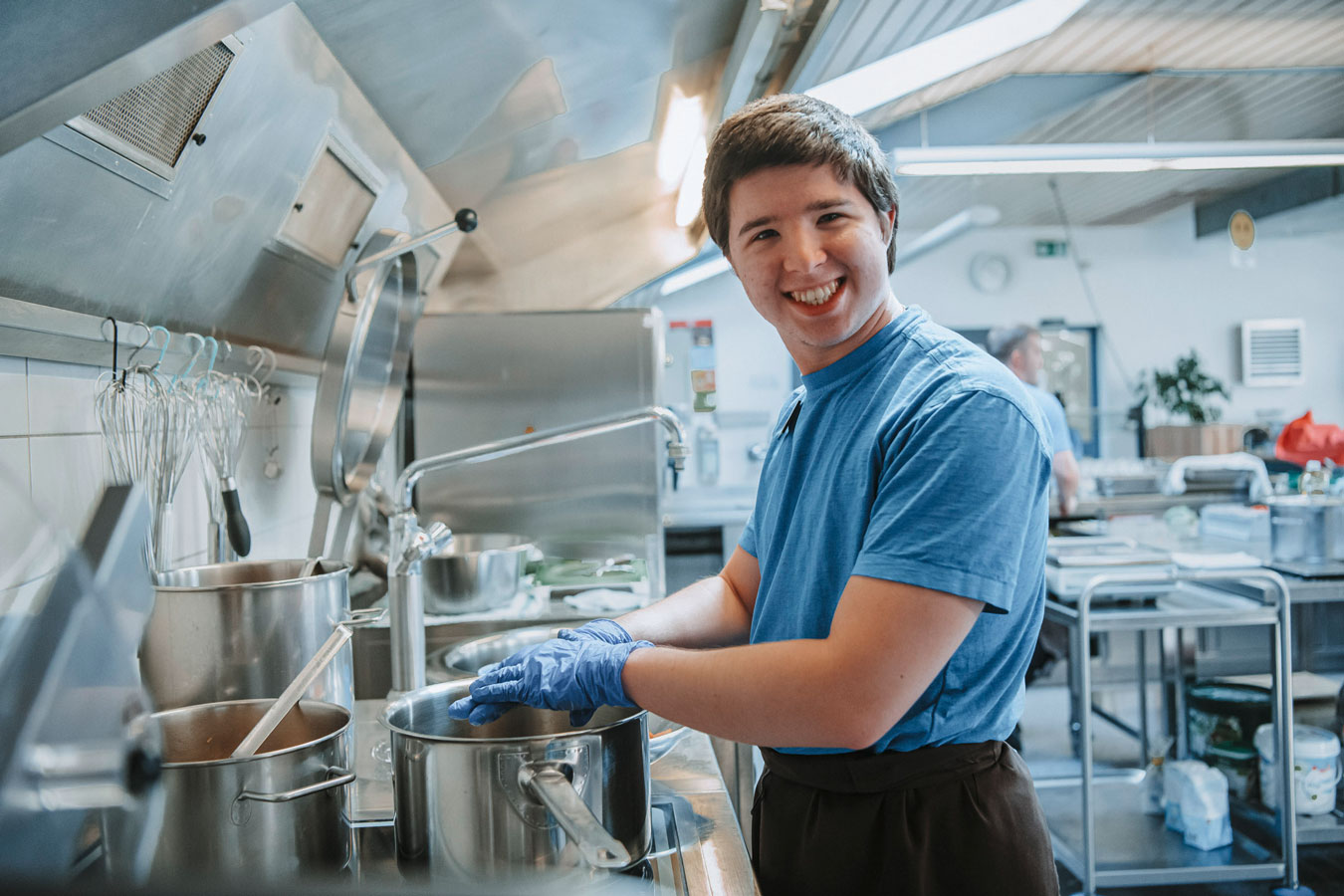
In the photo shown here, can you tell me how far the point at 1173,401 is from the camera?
7891 mm

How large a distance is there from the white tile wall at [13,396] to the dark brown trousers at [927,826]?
0.97 meters

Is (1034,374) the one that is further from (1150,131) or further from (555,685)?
(555,685)

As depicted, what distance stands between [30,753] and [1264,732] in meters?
3.36

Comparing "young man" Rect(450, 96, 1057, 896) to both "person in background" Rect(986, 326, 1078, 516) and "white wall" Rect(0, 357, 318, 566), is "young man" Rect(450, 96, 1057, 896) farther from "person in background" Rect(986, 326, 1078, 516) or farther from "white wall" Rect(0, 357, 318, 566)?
"person in background" Rect(986, 326, 1078, 516)

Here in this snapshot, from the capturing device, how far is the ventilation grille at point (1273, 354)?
27.3 ft

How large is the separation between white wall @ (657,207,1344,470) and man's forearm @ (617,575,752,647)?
22.7 feet

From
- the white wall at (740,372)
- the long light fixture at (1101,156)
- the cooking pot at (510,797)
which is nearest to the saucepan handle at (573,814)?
the cooking pot at (510,797)

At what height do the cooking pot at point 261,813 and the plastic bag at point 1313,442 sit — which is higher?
the plastic bag at point 1313,442

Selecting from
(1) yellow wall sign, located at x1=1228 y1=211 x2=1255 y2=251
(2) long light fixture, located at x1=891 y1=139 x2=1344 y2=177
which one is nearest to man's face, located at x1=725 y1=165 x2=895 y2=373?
(2) long light fixture, located at x1=891 y1=139 x2=1344 y2=177

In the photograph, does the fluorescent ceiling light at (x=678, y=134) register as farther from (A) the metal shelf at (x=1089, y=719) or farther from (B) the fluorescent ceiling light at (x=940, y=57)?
(A) the metal shelf at (x=1089, y=719)

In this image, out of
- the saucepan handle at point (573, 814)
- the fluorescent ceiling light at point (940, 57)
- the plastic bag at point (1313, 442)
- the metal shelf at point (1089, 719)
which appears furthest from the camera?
the plastic bag at point (1313, 442)

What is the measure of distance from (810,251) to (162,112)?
0.73m

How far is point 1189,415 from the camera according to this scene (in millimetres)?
7973

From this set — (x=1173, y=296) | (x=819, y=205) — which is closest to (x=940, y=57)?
(x=819, y=205)
